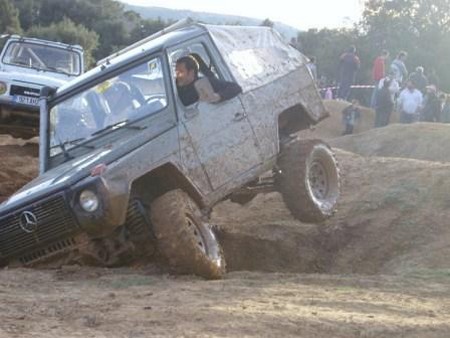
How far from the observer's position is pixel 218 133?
6582 mm

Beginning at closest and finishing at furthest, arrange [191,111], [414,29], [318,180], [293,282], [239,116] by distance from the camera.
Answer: [293,282]
[191,111]
[239,116]
[318,180]
[414,29]

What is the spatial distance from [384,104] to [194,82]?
34.5 ft

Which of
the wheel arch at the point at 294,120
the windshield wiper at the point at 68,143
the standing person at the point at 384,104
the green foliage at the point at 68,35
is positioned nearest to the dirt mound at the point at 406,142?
the standing person at the point at 384,104

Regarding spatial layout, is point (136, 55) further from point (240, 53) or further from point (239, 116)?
point (240, 53)

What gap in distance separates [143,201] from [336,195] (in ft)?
8.09

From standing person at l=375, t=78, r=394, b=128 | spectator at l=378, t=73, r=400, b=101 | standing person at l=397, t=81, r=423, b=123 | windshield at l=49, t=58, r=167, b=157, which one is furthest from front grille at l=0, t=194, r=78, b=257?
standing person at l=397, t=81, r=423, b=123

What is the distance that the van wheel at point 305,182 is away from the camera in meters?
7.36

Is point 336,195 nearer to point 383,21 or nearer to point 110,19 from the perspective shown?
point 383,21

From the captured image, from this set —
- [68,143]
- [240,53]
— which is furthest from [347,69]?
[68,143]

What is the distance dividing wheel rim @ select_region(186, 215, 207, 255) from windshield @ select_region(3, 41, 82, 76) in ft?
20.2

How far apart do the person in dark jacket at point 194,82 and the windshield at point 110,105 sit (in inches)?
6.5

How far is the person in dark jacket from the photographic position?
6473mm

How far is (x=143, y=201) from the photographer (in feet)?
20.1

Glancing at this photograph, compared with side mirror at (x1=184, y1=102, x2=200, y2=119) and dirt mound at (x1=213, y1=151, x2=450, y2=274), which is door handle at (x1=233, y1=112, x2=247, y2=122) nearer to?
side mirror at (x1=184, y1=102, x2=200, y2=119)
